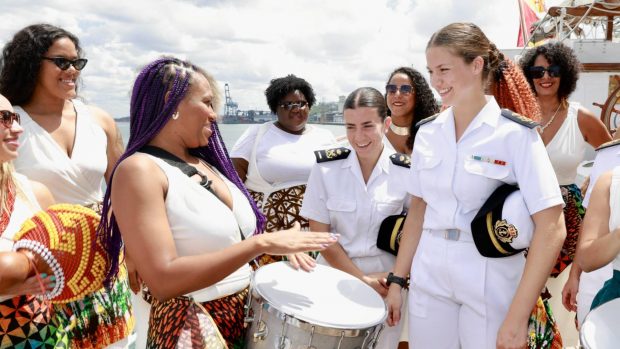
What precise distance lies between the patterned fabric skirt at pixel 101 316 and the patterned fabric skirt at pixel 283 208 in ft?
4.09

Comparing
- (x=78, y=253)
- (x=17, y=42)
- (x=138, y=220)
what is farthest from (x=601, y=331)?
(x=17, y=42)

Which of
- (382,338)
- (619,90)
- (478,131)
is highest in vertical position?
(619,90)

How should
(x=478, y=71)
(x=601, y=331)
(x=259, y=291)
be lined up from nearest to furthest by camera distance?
1. (x=601, y=331)
2. (x=259, y=291)
3. (x=478, y=71)

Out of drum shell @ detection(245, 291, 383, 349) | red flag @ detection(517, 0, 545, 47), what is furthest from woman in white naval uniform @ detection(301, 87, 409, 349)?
red flag @ detection(517, 0, 545, 47)

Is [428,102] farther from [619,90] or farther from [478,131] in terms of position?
[619,90]

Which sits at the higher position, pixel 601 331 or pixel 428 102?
pixel 428 102

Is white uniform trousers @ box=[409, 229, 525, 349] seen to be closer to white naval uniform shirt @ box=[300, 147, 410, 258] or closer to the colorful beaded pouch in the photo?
white naval uniform shirt @ box=[300, 147, 410, 258]

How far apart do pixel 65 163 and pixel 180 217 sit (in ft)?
5.00

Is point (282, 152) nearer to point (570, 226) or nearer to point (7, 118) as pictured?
point (570, 226)

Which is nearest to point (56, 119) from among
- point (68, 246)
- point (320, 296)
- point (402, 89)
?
point (68, 246)

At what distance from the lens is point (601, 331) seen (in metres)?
1.65

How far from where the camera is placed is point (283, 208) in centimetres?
384

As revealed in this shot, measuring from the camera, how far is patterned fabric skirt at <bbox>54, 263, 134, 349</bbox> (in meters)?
2.38

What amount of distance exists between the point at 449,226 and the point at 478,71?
641mm
